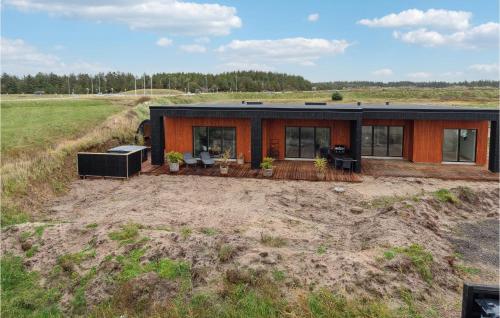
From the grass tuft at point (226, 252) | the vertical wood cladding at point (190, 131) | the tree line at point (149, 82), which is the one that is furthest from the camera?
the tree line at point (149, 82)

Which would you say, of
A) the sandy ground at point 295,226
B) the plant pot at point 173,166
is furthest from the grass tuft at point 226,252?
the plant pot at point 173,166

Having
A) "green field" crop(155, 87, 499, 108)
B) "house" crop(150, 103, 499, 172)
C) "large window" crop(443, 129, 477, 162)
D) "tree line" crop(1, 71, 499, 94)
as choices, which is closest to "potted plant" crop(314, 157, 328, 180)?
"house" crop(150, 103, 499, 172)

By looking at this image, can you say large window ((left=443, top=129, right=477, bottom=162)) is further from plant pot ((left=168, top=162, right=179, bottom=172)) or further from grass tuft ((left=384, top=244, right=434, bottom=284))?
plant pot ((left=168, top=162, right=179, bottom=172))

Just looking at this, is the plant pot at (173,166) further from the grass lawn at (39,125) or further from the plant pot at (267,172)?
the grass lawn at (39,125)

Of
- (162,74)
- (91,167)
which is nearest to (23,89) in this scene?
(162,74)

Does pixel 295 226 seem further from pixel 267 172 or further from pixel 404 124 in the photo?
pixel 404 124

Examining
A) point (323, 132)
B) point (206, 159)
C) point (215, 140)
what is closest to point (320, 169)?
point (323, 132)
